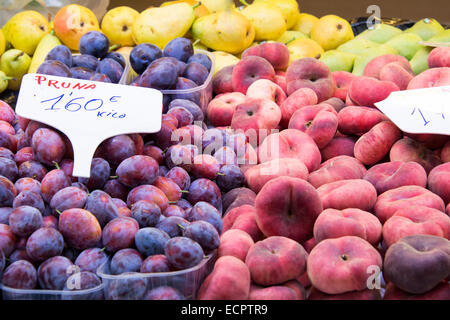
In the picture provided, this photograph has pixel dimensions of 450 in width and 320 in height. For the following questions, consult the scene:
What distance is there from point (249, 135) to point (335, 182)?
1.09ft

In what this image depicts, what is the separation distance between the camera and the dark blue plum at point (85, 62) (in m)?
1.30

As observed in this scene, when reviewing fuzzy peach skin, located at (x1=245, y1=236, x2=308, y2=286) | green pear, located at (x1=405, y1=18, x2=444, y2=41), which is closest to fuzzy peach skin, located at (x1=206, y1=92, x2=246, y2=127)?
fuzzy peach skin, located at (x1=245, y1=236, x2=308, y2=286)

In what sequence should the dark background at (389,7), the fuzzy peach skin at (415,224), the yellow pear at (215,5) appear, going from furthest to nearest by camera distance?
the dark background at (389,7) < the yellow pear at (215,5) < the fuzzy peach skin at (415,224)

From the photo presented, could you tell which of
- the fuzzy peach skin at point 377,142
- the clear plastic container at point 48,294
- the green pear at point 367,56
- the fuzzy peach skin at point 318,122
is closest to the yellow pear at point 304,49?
the green pear at point 367,56

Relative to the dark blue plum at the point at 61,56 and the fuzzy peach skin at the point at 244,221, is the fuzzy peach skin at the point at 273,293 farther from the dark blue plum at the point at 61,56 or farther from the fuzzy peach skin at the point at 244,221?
the dark blue plum at the point at 61,56

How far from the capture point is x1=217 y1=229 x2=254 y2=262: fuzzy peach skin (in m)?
0.80

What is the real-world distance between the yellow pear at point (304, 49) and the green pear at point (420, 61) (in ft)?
1.15

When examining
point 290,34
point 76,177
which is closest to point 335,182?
point 76,177

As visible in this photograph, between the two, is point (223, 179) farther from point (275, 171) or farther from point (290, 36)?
point (290, 36)

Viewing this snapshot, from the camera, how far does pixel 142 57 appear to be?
4.31 feet

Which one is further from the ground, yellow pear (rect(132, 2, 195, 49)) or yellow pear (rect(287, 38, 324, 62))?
yellow pear (rect(132, 2, 195, 49))

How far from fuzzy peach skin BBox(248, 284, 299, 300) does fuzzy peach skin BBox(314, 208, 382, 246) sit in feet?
0.39

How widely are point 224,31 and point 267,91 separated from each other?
18.5 inches

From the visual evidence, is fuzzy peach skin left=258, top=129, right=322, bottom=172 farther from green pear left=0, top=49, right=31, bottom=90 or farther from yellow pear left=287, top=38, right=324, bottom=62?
green pear left=0, top=49, right=31, bottom=90
